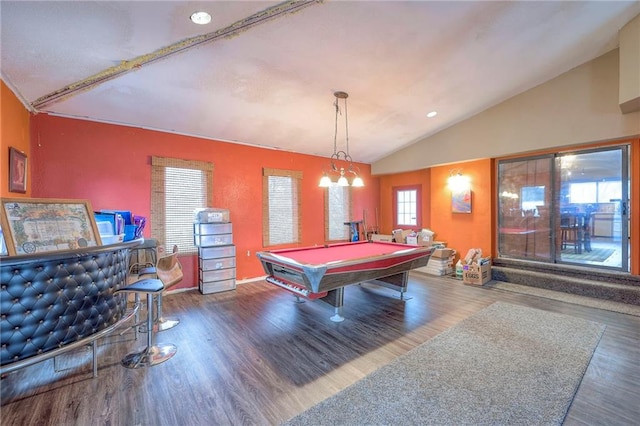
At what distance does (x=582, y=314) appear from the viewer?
146 inches

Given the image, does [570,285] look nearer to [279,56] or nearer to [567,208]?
[567,208]

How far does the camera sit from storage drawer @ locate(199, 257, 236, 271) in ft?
15.6

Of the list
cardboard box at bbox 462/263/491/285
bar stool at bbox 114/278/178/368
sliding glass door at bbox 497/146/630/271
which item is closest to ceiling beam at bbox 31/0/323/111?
bar stool at bbox 114/278/178/368

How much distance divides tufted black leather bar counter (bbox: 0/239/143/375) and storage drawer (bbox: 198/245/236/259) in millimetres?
2536

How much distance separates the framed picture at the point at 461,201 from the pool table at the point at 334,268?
2.35 metres

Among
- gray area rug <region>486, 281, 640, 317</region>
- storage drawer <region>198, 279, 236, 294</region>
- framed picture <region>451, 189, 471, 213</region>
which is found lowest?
gray area rug <region>486, 281, 640, 317</region>

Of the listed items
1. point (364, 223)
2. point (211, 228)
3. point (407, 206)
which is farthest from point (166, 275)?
point (407, 206)

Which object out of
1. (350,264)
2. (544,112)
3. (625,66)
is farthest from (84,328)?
(544,112)

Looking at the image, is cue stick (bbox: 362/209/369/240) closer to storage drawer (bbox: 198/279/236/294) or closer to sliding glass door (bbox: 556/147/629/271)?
storage drawer (bbox: 198/279/236/294)

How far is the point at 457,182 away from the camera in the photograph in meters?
6.18

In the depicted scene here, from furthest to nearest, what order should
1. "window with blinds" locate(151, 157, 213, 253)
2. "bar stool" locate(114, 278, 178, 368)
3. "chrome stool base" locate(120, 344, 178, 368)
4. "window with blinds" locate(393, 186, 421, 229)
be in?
"window with blinds" locate(393, 186, 421, 229) < "window with blinds" locate(151, 157, 213, 253) < "chrome stool base" locate(120, 344, 178, 368) < "bar stool" locate(114, 278, 178, 368)

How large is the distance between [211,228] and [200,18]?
319cm

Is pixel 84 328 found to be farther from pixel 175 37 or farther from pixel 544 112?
pixel 544 112

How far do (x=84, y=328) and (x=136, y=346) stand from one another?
3.59 ft
